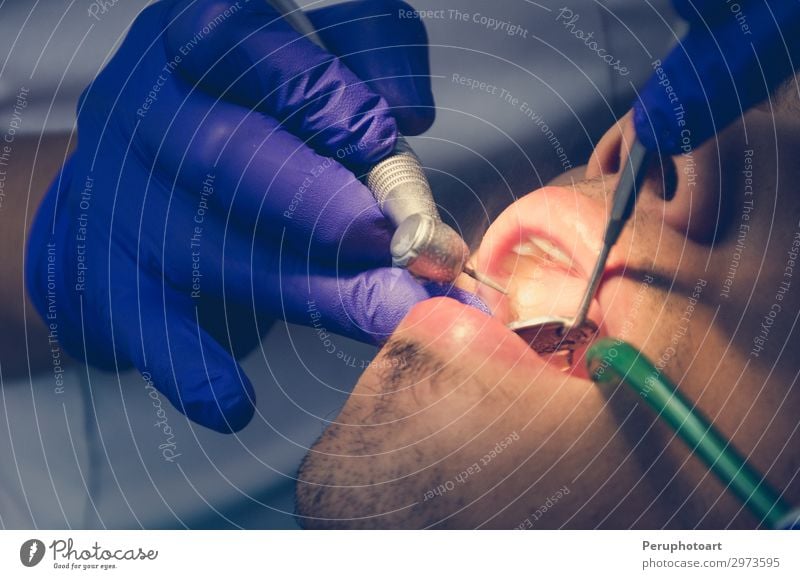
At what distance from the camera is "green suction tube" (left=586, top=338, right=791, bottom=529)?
0.66 m

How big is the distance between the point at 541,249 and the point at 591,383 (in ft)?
0.38

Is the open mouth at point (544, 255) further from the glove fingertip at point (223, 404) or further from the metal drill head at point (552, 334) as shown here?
the glove fingertip at point (223, 404)

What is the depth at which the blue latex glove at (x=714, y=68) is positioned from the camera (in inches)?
26.6

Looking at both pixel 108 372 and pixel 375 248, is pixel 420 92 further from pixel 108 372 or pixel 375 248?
pixel 108 372

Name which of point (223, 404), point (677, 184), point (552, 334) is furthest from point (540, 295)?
point (223, 404)

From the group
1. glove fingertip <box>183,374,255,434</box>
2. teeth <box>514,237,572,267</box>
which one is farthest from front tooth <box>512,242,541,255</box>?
glove fingertip <box>183,374,255,434</box>

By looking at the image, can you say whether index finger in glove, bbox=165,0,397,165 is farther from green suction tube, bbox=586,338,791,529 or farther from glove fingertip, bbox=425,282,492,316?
green suction tube, bbox=586,338,791,529

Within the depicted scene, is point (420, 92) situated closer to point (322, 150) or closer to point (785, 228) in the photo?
point (322, 150)
